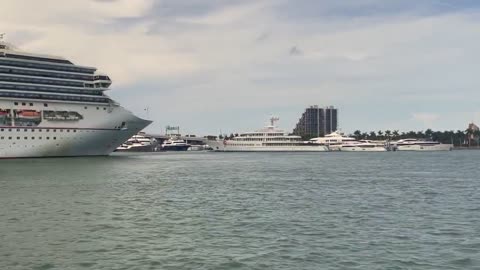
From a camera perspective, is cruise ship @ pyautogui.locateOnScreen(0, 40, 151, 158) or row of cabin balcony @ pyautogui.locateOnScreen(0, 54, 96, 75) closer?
cruise ship @ pyautogui.locateOnScreen(0, 40, 151, 158)

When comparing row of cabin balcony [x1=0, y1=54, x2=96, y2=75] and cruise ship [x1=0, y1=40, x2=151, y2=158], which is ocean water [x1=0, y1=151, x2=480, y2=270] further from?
row of cabin balcony [x1=0, y1=54, x2=96, y2=75]

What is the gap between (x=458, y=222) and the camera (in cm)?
2875

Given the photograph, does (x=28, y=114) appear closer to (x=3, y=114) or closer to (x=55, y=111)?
(x=3, y=114)

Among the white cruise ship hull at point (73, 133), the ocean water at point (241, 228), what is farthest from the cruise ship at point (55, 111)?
the ocean water at point (241, 228)

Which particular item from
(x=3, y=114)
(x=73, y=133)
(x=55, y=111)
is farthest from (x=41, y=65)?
(x=73, y=133)

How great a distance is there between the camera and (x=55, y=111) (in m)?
110

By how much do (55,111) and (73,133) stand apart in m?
5.51

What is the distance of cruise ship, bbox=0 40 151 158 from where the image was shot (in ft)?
344

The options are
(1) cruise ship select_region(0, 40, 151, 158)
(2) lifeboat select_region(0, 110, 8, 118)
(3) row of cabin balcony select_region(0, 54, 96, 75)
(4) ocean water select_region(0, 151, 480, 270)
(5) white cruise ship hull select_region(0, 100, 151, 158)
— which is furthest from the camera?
(3) row of cabin balcony select_region(0, 54, 96, 75)

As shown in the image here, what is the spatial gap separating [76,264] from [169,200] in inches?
803

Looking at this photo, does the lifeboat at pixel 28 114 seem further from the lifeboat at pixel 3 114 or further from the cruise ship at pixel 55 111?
the lifeboat at pixel 3 114

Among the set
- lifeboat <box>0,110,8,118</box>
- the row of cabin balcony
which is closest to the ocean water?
lifeboat <box>0,110,8,118</box>

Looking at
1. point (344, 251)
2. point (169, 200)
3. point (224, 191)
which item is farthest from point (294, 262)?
point (224, 191)

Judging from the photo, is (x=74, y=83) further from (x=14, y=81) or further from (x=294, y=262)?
(x=294, y=262)
